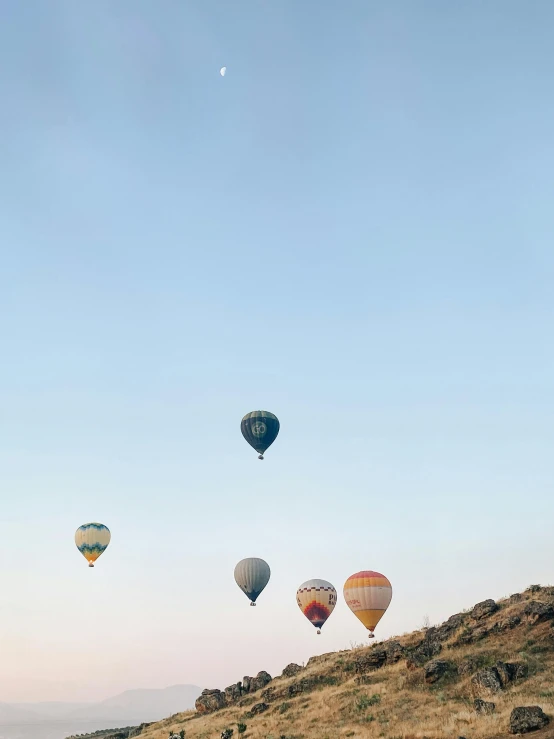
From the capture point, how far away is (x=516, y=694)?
43.2 m

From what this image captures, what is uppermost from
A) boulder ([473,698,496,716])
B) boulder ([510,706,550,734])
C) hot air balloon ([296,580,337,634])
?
hot air balloon ([296,580,337,634])

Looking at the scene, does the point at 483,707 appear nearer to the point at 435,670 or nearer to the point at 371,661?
the point at 435,670

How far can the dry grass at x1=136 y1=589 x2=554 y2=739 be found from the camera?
135ft

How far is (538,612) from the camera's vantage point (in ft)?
180

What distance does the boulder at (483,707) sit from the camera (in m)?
40.9

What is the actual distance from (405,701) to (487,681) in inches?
227

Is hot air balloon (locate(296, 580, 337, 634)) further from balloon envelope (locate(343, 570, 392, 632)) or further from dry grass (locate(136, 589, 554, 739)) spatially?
dry grass (locate(136, 589, 554, 739))

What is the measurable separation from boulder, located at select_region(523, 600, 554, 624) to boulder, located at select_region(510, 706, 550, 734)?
680 inches

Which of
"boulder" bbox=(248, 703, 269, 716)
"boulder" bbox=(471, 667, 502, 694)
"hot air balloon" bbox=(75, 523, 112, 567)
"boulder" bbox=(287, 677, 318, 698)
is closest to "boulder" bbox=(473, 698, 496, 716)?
"boulder" bbox=(471, 667, 502, 694)

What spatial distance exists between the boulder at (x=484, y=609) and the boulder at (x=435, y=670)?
8.93 meters

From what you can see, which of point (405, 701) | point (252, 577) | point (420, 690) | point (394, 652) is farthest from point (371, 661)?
point (252, 577)

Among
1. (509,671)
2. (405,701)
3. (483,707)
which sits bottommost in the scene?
(483,707)

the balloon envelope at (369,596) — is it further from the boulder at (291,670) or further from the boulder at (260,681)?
the boulder at (260,681)

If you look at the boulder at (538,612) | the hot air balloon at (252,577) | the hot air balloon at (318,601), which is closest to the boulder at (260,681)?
the hot air balloon at (318,601)
